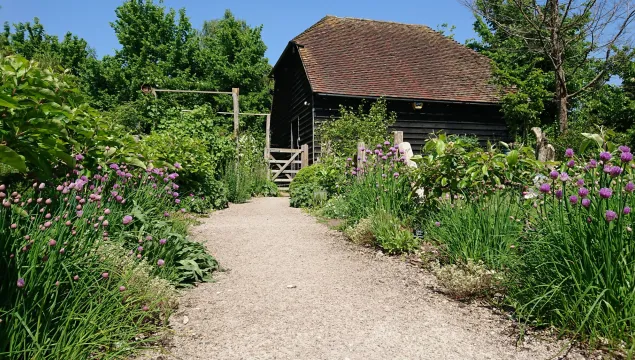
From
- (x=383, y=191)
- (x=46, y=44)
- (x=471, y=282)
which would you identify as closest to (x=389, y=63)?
(x=383, y=191)

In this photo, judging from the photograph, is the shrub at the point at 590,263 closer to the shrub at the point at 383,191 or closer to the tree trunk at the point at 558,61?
the shrub at the point at 383,191

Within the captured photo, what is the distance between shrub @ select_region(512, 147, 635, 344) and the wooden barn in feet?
39.5

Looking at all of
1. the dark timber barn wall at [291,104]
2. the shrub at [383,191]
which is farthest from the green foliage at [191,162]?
the dark timber barn wall at [291,104]

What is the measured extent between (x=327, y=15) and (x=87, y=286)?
1891cm

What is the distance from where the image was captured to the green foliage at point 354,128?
12445 mm

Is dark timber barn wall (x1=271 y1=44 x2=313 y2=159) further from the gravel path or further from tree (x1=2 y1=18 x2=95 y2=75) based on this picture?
tree (x1=2 y1=18 x2=95 y2=75)

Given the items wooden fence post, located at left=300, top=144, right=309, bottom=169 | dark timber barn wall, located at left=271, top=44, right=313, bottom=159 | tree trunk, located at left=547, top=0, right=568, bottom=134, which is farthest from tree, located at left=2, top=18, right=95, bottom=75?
tree trunk, located at left=547, top=0, right=568, bottom=134

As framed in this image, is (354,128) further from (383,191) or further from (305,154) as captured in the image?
(383,191)

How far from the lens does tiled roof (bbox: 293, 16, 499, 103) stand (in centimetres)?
1518

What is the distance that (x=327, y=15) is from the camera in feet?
62.5

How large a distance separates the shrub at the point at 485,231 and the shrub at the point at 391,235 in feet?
1.89

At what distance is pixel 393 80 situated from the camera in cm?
1580

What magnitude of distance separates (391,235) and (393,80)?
1226cm

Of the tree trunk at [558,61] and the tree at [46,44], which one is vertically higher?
the tree at [46,44]
